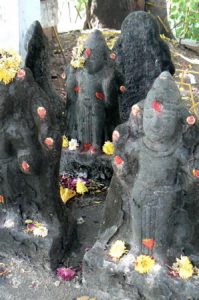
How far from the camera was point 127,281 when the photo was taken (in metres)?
2.32

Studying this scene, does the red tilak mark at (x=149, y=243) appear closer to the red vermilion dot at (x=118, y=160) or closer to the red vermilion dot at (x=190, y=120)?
the red vermilion dot at (x=118, y=160)

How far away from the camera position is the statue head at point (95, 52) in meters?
3.20

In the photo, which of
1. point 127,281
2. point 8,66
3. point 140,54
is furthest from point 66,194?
point 140,54

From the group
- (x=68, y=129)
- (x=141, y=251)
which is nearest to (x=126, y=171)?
(x=141, y=251)

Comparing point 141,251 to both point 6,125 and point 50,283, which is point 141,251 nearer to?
point 50,283

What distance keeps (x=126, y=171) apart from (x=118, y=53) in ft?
5.44

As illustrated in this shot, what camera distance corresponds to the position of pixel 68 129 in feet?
11.5

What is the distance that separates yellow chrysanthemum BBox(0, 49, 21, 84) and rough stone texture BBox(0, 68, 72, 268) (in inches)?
→ 1.3

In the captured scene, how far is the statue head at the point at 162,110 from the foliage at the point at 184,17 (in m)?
4.40

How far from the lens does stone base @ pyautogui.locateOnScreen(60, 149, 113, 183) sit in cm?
335

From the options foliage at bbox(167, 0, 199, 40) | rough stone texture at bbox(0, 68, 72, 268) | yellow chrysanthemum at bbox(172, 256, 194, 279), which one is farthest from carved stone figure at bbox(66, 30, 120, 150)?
foliage at bbox(167, 0, 199, 40)

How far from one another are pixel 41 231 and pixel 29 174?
31 centimetres

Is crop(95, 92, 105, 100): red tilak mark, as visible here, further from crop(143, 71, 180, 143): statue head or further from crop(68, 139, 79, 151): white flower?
crop(143, 71, 180, 143): statue head

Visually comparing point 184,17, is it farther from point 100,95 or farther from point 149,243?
point 149,243
